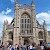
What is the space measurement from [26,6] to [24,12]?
2827 millimetres

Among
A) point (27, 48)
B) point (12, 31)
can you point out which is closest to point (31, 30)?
point (12, 31)

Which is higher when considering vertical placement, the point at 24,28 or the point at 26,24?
the point at 26,24

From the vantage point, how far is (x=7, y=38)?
66062 millimetres

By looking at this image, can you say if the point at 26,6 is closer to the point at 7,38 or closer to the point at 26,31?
the point at 26,31

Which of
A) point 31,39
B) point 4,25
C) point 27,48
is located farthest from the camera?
point 4,25

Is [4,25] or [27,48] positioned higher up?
[4,25]

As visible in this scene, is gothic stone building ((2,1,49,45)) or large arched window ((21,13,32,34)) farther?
large arched window ((21,13,32,34))

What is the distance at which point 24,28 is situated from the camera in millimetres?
65688

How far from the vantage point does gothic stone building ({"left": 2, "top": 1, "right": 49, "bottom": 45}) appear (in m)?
63.3

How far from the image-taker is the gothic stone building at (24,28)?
6328 cm

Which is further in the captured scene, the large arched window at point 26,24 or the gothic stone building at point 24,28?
the large arched window at point 26,24

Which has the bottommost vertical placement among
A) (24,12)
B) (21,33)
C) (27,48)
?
(27,48)

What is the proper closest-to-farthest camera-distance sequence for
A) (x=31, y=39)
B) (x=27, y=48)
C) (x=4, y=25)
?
(x=27, y=48) < (x=31, y=39) < (x=4, y=25)

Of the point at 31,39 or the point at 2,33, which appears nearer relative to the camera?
the point at 31,39
